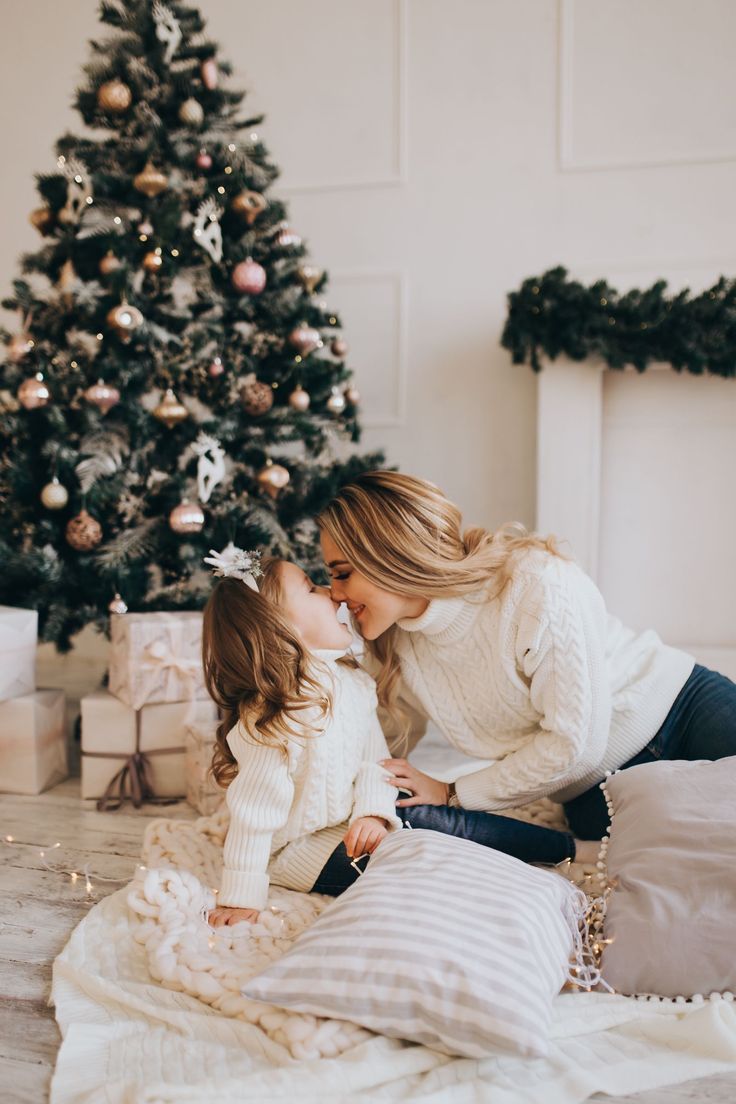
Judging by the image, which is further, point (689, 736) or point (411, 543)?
point (689, 736)

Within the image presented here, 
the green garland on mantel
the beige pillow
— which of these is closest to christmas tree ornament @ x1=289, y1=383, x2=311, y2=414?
the green garland on mantel

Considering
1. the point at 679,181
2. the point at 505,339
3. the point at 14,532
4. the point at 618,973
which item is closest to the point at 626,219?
the point at 679,181

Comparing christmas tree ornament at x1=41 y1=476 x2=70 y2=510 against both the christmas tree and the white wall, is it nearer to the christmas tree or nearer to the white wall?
the christmas tree

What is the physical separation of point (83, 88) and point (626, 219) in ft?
5.59

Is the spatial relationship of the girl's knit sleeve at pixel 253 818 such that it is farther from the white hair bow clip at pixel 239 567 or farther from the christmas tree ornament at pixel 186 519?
the christmas tree ornament at pixel 186 519

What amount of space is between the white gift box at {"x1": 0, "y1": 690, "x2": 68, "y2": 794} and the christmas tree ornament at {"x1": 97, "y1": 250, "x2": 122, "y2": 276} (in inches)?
41.6

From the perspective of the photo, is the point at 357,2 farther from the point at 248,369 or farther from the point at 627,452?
the point at 627,452

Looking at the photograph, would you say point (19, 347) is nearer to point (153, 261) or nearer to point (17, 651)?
point (153, 261)

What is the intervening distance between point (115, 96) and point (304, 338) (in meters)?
0.76

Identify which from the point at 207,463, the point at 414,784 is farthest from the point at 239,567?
the point at 207,463

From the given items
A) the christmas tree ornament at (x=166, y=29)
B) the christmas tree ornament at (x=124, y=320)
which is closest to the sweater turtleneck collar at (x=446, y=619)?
the christmas tree ornament at (x=124, y=320)

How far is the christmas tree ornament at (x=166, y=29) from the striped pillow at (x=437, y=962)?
2.10 metres

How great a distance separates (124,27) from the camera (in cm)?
225

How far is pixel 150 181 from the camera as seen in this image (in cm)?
223
